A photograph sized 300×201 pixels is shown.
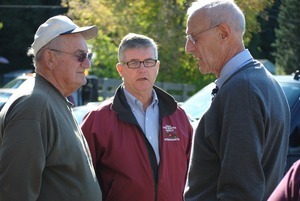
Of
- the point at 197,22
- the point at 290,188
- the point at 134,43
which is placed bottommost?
the point at 134,43

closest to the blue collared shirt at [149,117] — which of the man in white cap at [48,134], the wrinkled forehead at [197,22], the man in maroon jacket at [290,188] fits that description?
the man in white cap at [48,134]

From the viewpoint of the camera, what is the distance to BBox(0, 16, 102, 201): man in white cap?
3240 mm

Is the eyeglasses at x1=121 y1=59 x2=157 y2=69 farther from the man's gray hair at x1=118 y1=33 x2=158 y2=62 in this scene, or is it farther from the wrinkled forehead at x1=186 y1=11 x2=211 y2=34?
the wrinkled forehead at x1=186 y1=11 x2=211 y2=34

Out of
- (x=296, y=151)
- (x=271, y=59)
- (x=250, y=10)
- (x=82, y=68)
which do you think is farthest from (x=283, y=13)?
(x=82, y=68)

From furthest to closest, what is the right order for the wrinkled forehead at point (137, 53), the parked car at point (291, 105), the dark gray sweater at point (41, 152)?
the parked car at point (291, 105) → the wrinkled forehead at point (137, 53) → the dark gray sweater at point (41, 152)

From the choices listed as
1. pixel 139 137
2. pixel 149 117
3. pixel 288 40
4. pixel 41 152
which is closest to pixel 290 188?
pixel 41 152

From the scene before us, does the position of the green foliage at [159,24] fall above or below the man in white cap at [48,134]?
below

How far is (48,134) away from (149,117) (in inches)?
52.9

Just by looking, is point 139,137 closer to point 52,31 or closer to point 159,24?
point 52,31

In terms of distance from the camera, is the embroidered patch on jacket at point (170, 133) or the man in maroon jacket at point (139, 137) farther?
the embroidered patch on jacket at point (170, 133)

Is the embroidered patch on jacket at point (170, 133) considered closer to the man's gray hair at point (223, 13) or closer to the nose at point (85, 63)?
the nose at point (85, 63)

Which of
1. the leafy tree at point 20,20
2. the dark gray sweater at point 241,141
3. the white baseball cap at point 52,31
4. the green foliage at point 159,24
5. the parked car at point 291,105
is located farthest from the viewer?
the leafy tree at point 20,20

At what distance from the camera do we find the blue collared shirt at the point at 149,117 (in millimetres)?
4455

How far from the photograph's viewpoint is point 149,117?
15.0 feet
